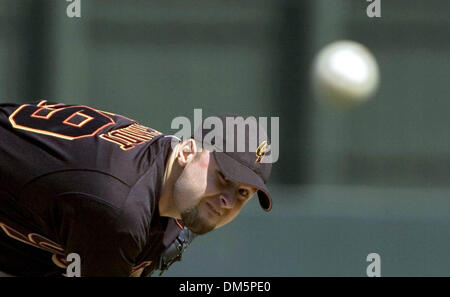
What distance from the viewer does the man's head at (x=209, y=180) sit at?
380cm

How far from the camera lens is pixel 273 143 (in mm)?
7496

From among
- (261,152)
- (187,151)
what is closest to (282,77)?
(261,152)

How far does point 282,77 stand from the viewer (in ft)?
25.8

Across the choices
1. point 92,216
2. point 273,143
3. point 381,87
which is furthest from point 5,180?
point 381,87

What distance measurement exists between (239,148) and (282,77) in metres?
4.04

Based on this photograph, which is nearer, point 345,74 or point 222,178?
point 222,178

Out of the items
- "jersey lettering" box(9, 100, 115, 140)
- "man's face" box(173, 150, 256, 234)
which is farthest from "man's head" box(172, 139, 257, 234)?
"jersey lettering" box(9, 100, 115, 140)

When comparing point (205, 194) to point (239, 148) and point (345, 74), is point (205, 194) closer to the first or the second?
point (239, 148)

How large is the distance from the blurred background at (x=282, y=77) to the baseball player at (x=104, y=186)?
3616 mm

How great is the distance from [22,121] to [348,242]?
4.06 m

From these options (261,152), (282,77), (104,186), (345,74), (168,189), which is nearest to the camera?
(104,186)

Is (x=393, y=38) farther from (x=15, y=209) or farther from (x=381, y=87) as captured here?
(x=15, y=209)

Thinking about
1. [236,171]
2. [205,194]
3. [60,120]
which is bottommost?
[205,194]

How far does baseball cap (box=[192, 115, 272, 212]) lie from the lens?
12.6 ft
